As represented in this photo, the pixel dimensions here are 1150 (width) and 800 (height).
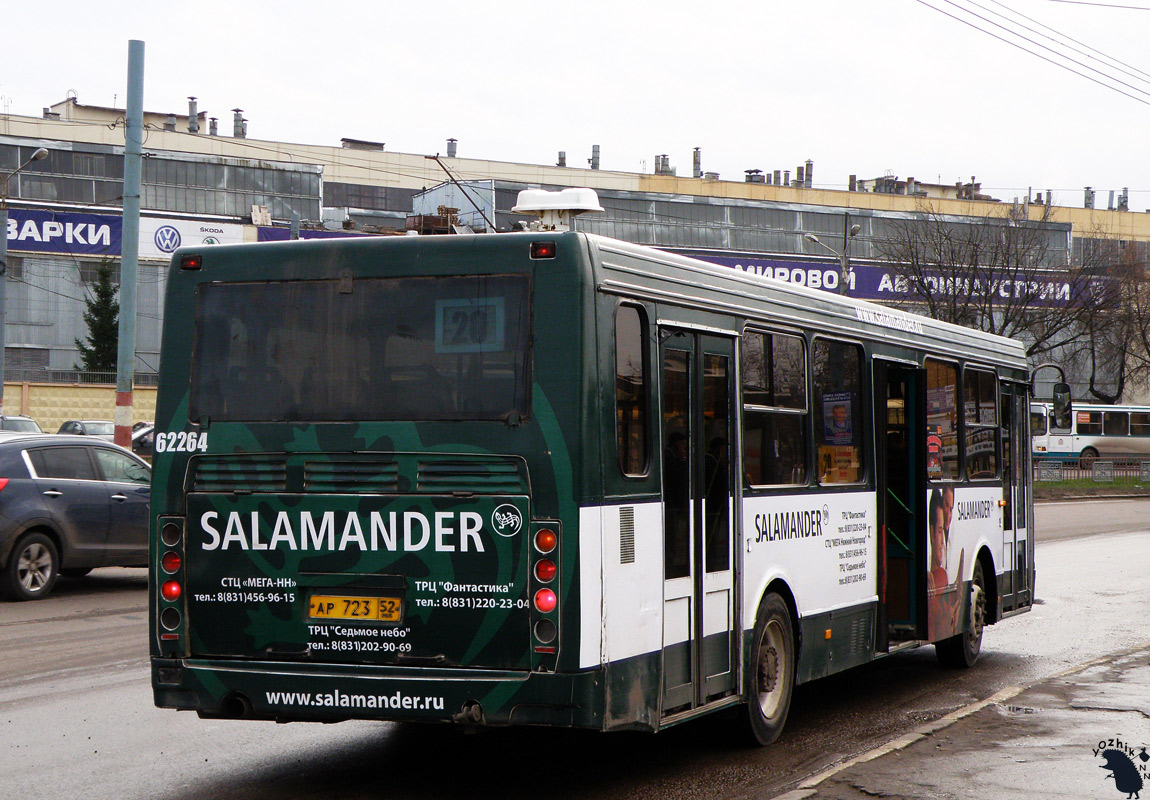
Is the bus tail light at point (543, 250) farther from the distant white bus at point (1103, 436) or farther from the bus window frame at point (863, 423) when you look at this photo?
the distant white bus at point (1103, 436)

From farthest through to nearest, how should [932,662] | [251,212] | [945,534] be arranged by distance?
[251,212]
[932,662]
[945,534]

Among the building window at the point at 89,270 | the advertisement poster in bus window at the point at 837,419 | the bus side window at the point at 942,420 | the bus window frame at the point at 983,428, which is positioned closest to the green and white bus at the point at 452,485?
the advertisement poster in bus window at the point at 837,419

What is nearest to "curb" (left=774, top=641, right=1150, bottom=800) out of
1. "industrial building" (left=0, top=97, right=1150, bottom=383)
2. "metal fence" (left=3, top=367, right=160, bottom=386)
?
"industrial building" (left=0, top=97, right=1150, bottom=383)

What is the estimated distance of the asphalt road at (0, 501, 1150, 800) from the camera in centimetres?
687

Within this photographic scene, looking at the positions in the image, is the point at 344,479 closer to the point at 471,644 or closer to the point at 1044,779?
the point at 471,644

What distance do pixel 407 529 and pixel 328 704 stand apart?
2.76 feet

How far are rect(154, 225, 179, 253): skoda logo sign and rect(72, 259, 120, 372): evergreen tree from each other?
254 centimetres

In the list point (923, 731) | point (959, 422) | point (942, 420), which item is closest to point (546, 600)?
point (923, 731)

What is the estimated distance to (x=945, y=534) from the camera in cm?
1070

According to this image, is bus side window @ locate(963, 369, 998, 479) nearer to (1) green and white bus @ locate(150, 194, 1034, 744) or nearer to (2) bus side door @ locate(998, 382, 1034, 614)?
(2) bus side door @ locate(998, 382, 1034, 614)

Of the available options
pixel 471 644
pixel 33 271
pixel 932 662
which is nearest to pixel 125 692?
pixel 471 644

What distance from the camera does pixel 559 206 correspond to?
21.8 feet

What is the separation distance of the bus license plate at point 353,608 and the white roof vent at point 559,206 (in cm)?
187

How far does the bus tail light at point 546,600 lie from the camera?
6.03 m
